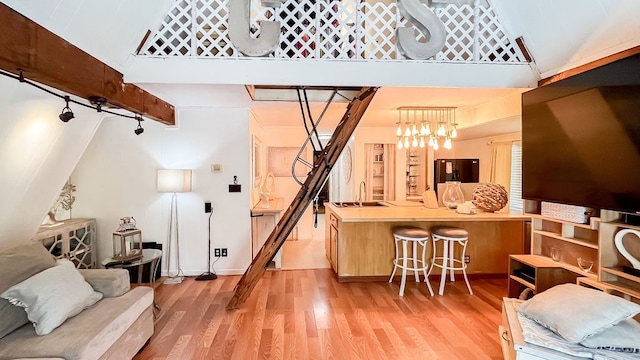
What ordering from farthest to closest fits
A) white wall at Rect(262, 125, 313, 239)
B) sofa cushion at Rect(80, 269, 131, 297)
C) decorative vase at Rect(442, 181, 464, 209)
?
white wall at Rect(262, 125, 313, 239) < decorative vase at Rect(442, 181, 464, 209) < sofa cushion at Rect(80, 269, 131, 297)

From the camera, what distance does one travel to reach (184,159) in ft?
14.9

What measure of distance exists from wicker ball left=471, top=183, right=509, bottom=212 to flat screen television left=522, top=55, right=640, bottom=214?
5.02 feet

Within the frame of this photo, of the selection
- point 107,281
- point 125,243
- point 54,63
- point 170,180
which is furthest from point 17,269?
point 170,180

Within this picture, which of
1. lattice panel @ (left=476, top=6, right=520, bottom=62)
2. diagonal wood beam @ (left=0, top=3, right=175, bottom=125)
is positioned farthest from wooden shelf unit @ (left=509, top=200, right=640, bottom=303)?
diagonal wood beam @ (left=0, top=3, right=175, bottom=125)

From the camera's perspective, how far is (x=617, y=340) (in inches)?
67.3

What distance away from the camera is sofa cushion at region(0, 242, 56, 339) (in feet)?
6.95

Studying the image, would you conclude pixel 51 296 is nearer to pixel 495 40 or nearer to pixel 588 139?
pixel 588 139

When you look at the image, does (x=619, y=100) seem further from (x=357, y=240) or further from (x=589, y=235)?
(x=357, y=240)

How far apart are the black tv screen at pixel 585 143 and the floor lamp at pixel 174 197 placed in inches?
149

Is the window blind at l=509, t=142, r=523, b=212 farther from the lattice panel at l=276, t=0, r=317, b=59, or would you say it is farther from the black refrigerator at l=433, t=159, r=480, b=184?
the lattice panel at l=276, t=0, r=317, b=59

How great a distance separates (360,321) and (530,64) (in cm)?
285

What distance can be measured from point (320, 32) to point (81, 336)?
2.82 metres

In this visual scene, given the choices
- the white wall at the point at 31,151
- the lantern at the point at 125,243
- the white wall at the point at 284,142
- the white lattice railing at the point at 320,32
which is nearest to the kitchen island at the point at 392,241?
the white lattice railing at the point at 320,32

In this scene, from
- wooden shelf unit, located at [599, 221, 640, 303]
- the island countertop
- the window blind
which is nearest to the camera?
wooden shelf unit, located at [599, 221, 640, 303]
